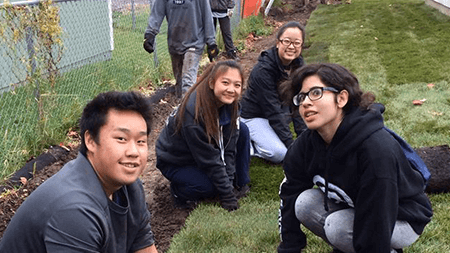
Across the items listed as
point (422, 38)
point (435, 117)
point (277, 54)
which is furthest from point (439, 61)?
point (277, 54)

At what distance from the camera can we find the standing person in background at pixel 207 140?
4.25 meters

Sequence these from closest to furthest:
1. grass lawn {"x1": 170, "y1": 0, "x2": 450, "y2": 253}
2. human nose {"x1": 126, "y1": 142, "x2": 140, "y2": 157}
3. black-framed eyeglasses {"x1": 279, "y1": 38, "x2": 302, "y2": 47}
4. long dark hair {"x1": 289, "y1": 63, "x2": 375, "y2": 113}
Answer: human nose {"x1": 126, "y1": 142, "x2": 140, "y2": 157}
long dark hair {"x1": 289, "y1": 63, "x2": 375, "y2": 113}
grass lawn {"x1": 170, "y1": 0, "x2": 450, "y2": 253}
black-framed eyeglasses {"x1": 279, "y1": 38, "x2": 302, "y2": 47}

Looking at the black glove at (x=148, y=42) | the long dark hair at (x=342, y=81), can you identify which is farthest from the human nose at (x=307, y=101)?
the black glove at (x=148, y=42)

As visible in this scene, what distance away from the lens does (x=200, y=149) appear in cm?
430

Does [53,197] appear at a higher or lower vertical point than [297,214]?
higher

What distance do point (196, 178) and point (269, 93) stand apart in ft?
4.06

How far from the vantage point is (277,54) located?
516 cm

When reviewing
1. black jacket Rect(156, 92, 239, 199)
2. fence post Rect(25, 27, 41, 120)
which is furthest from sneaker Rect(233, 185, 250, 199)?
fence post Rect(25, 27, 41, 120)

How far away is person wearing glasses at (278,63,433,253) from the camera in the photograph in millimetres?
2773

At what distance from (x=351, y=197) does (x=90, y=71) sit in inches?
217

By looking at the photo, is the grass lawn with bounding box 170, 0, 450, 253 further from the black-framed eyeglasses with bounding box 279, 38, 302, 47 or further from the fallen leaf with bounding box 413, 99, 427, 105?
the black-framed eyeglasses with bounding box 279, 38, 302, 47

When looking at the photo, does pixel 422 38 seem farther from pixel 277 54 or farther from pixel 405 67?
pixel 277 54

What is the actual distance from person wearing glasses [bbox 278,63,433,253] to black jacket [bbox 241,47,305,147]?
2002mm

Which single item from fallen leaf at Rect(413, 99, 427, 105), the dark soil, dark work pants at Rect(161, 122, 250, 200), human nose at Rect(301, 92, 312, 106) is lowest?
the dark soil
